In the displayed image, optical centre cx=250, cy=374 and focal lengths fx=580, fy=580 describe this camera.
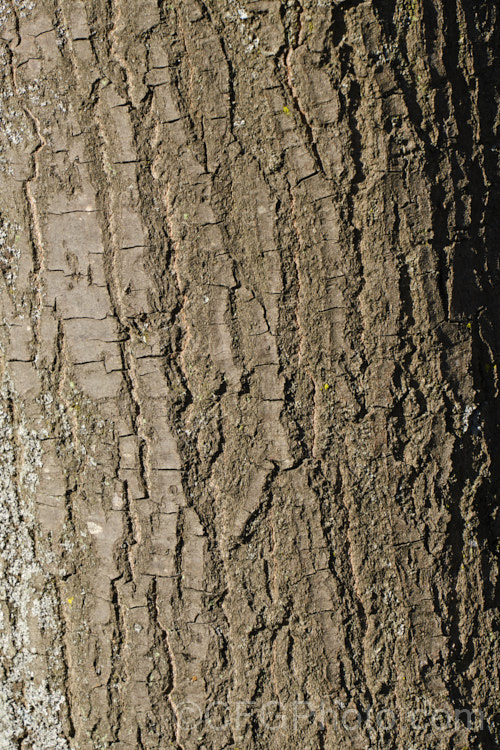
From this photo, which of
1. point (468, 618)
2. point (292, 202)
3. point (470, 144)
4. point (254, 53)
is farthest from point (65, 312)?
point (468, 618)

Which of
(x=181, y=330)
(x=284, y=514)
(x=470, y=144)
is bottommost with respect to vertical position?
(x=284, y=514)

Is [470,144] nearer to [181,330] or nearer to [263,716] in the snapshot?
[181,330]

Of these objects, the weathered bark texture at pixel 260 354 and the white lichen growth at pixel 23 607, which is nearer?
the weathered bark texture at pixel 260 354

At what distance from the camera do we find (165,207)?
1.10m

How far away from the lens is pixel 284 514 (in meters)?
1.13

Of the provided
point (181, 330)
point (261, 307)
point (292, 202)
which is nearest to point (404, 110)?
point (292, 202)

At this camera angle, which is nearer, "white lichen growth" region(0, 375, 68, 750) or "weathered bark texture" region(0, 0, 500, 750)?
"weathered bark texture" region(0, 0, 500, 750)

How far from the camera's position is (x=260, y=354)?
1.11 m

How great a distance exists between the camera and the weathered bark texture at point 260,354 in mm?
1082

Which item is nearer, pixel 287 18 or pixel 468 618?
pixel 287 18

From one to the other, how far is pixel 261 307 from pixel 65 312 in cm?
39

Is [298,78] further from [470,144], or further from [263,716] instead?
[263,716]

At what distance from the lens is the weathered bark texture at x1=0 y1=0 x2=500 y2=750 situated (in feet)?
3.55

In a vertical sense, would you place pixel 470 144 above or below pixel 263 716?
above
